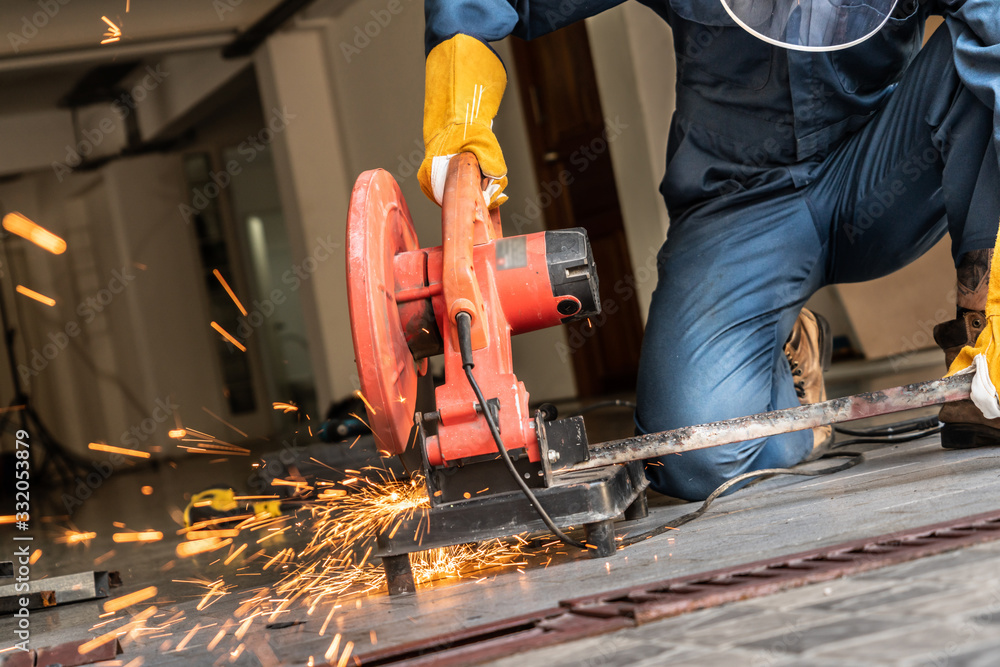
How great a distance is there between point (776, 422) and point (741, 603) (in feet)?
2.10

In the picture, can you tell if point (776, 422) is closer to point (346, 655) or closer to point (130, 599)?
Result: point (346, 655)

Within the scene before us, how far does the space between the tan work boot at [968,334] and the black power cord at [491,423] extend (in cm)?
91

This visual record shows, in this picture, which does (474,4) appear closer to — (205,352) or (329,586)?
(329,586)

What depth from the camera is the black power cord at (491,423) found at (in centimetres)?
137

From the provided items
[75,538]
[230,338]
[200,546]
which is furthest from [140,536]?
[230,338]

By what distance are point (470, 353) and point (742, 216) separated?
3.41 ft

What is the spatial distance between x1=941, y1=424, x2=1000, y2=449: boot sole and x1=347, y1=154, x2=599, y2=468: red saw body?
84 cm

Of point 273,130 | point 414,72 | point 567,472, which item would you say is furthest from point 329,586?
point 273,130

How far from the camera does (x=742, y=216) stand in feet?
7.06

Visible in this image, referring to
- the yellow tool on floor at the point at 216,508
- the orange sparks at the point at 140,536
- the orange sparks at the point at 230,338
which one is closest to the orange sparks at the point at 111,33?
the orange sparks at the point at 230,338

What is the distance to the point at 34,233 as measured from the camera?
10164 mm
